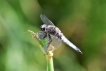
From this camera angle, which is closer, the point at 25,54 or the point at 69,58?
the point at 25,54

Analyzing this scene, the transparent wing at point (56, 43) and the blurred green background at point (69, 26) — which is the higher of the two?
the blurred green background at point (69, 26)

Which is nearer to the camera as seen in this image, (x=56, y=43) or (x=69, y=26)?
(x=56, y=43)

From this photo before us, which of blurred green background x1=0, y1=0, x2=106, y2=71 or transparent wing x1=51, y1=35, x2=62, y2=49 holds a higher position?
blurred green background x1=0, y1=0, x2=106, y2=71

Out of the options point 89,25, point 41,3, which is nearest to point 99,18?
point 89,25

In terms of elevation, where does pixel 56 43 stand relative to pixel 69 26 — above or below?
below

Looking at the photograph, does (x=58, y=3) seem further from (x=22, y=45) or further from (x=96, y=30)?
(x=22, y=45)

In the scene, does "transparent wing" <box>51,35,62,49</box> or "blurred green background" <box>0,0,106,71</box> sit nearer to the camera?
"transparent wing" <box>51,35,62,49</box>

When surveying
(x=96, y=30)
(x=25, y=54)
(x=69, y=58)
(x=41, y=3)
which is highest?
(x=41, y=3)

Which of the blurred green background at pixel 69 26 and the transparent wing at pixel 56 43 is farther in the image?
the blurred green background at pixel 69 26
